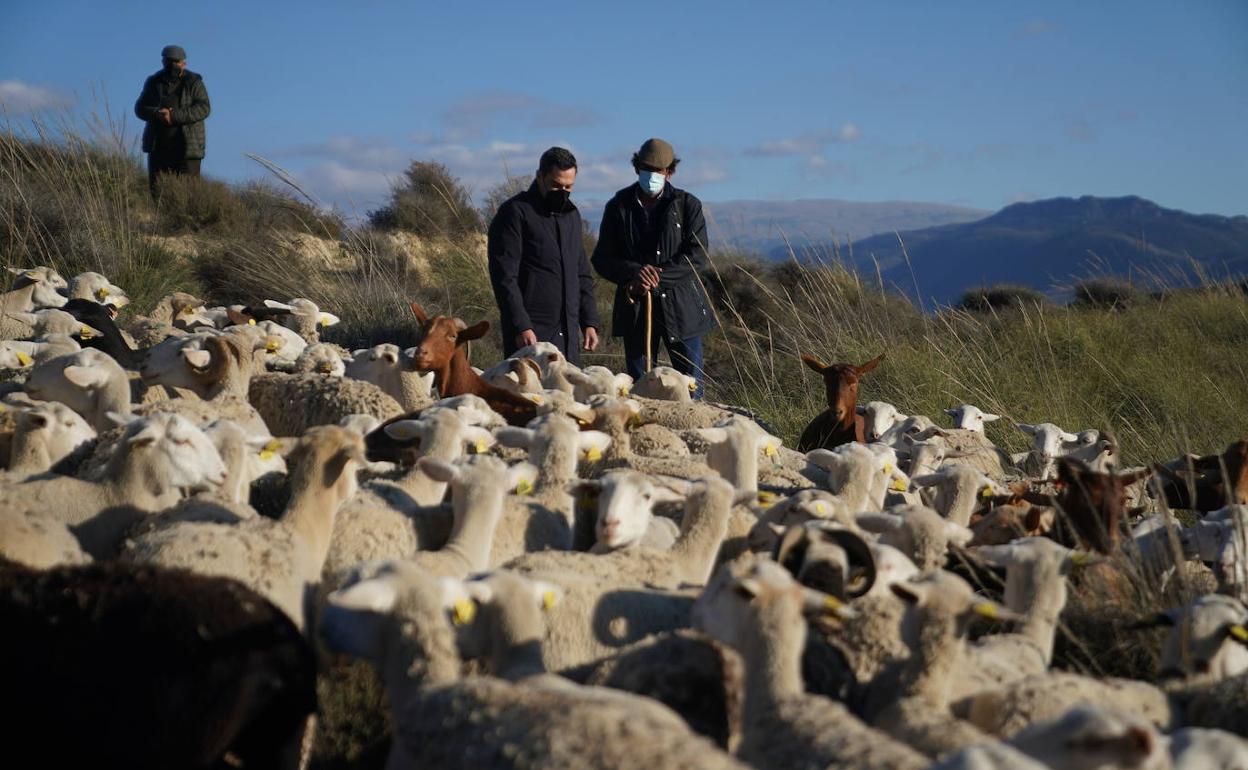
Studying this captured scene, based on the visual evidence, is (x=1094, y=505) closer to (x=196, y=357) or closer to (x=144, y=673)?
(x=144, y=673)

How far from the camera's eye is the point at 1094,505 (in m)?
5.68

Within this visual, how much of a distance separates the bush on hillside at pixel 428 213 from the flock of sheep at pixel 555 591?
52.2 ft

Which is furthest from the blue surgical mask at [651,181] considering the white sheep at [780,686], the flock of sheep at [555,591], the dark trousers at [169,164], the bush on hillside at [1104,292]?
the bush on hillside at [1104,292]

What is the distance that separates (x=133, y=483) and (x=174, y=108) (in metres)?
12.8

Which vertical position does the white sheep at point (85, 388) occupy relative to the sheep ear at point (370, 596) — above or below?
above

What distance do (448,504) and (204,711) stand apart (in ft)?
6.23

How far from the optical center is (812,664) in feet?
12.5

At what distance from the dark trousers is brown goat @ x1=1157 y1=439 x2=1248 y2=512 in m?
14.3

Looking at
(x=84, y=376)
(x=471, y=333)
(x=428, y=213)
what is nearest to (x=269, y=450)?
(x=84, y=376)

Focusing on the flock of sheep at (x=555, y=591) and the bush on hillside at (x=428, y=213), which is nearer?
the flock of sheep at (x=555, y=591)

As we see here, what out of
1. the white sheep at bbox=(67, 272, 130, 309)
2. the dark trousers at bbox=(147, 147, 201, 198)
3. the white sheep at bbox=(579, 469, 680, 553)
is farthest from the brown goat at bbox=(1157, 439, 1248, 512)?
the dark trousers at bbox=(147, 147, 201, 198)

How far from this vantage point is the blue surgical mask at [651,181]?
993 cm

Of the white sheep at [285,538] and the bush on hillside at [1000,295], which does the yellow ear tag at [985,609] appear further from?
the bush on hillside at [1000,295]

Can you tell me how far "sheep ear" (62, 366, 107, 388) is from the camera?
6289 mm
